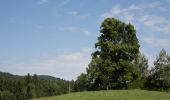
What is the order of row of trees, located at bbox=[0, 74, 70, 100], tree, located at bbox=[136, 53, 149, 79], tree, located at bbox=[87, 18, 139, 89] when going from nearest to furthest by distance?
1. tree, located at bbox=[87, 18, 139, 89]
2. tree, located at bbox=[136, 53, 149, 79]
3. row of trees, located at bbox=[0, 74, 70, 100]

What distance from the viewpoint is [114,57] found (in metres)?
71.2

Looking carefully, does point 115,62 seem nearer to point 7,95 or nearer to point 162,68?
point 162,68

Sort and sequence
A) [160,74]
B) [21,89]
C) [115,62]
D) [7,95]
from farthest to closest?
[21,89], [7,95], [160,74], [115,62]

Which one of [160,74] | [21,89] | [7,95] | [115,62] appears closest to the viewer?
[115,62]

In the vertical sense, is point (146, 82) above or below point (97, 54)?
below

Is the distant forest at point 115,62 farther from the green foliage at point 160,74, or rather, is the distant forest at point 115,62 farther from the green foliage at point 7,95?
the green foliage at point 7,95

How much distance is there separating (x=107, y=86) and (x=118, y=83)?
2506mm

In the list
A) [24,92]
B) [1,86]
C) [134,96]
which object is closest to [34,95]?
[24,92]

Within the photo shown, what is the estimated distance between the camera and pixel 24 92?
171 meters

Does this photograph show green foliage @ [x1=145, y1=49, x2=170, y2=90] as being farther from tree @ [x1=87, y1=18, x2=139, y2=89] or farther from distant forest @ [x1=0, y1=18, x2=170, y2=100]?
tree @ [x1=87, y1=18, x2=139, y2=89]

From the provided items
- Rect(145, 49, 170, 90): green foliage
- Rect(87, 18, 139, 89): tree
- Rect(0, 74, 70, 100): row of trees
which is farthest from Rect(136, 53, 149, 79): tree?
Rect(0, 74, 70, 100): row of trees

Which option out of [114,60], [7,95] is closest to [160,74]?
[114,60]

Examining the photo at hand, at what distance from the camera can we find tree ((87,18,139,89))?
69.1 m

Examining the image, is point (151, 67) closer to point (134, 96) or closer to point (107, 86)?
point (107, 86)
